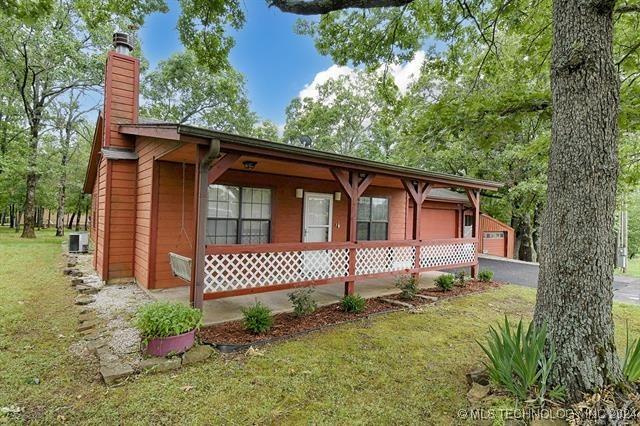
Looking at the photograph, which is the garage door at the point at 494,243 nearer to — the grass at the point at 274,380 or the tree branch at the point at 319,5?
the grass at the point at 274,380

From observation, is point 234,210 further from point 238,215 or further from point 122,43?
point 122,43

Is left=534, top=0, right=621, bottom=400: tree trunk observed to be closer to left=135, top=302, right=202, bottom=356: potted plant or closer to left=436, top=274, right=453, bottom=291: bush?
left=135, top=302, right=202, bottom=356: potted plant

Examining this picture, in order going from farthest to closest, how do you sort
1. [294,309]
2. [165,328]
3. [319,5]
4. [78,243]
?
1. [78,243]
2. [294,309]
3. [319,5]
4. [165,328]

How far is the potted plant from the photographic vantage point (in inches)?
140

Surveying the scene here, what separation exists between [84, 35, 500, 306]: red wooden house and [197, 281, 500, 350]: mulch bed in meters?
0.49

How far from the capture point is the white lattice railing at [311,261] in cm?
493

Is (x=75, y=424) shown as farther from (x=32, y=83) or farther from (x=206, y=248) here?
(x=32, y=83)

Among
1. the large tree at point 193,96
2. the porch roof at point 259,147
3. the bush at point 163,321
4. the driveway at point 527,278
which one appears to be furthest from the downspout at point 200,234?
the large tree at point 193,96

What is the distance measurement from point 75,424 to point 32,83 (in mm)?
20101

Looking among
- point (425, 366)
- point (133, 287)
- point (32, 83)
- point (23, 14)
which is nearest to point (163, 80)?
point (32, 83)

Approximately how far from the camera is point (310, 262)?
20.8ft

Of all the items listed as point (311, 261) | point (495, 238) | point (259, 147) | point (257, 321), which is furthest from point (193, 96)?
point (257, 321)

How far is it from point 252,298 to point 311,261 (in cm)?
131

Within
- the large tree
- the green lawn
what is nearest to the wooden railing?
the green lawn
